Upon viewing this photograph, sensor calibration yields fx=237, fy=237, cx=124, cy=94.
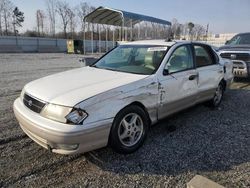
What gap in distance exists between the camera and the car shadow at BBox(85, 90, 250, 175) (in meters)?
3.08

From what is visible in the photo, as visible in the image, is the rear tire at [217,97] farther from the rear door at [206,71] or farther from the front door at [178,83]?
the front door at [178,83]

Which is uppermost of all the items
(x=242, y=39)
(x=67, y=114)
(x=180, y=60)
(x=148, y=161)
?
(x=242, y=39)

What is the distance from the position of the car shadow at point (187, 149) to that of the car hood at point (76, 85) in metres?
0.94

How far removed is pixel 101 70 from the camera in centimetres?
411

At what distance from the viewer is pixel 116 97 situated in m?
3.05

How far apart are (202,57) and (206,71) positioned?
1.13 feet

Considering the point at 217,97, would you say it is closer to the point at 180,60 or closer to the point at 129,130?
the point at 180,60

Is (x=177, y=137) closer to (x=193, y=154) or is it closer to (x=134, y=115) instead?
(x=193, y=154)

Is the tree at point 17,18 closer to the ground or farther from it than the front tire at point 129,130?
farther from it

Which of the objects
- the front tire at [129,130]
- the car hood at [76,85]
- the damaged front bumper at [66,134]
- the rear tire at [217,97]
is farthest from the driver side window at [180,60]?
the damaged front bumper at [66,134]

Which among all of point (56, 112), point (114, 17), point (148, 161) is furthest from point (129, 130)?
point (114, 17)

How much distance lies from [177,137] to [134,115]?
1.04 meters

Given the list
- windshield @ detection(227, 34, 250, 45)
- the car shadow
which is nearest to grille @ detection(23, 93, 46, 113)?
the car shadow

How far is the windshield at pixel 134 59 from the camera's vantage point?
12.7ft
